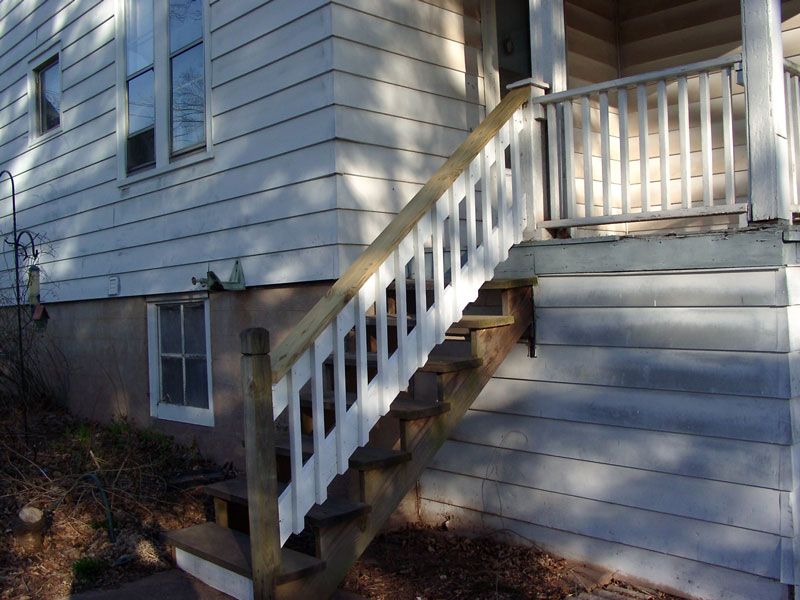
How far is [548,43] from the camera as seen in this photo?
173 inches

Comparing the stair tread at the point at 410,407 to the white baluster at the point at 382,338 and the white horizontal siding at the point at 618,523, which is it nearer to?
the white baluster at the point at 382,338

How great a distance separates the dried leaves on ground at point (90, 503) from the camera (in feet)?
12.5

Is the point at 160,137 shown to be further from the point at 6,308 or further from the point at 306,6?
the point at 6,308

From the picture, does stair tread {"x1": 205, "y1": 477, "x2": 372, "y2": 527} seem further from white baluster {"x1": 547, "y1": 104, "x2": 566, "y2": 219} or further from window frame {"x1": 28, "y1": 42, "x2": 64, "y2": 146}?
window frame {"x1": 28, "y1": 42, "x2": 64, "y2": 146}

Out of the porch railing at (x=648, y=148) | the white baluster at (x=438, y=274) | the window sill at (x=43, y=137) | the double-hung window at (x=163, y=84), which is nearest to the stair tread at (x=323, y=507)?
the white baluster at (x=438, y=274)

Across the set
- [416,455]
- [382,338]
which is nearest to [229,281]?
[382,338]

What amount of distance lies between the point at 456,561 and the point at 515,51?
409 centimetres

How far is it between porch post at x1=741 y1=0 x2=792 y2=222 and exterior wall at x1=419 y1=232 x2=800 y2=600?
20 centimetres

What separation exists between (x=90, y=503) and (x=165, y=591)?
4.25 feet

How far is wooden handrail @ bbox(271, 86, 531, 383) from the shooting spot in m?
3.08

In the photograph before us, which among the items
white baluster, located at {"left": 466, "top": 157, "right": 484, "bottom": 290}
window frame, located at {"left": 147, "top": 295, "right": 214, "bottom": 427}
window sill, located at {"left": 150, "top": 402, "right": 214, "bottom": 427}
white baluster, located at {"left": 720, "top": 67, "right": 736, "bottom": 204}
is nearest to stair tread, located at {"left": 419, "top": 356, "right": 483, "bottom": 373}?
white baluster, located at {"left": 466, "top": 157, "right": 484, "bottom": 290}

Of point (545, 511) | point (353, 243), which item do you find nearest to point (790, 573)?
point (545, 511)

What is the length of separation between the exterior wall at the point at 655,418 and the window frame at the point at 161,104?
9.41 feet

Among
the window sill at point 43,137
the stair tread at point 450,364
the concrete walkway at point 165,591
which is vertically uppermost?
the window sill at point 43,137
